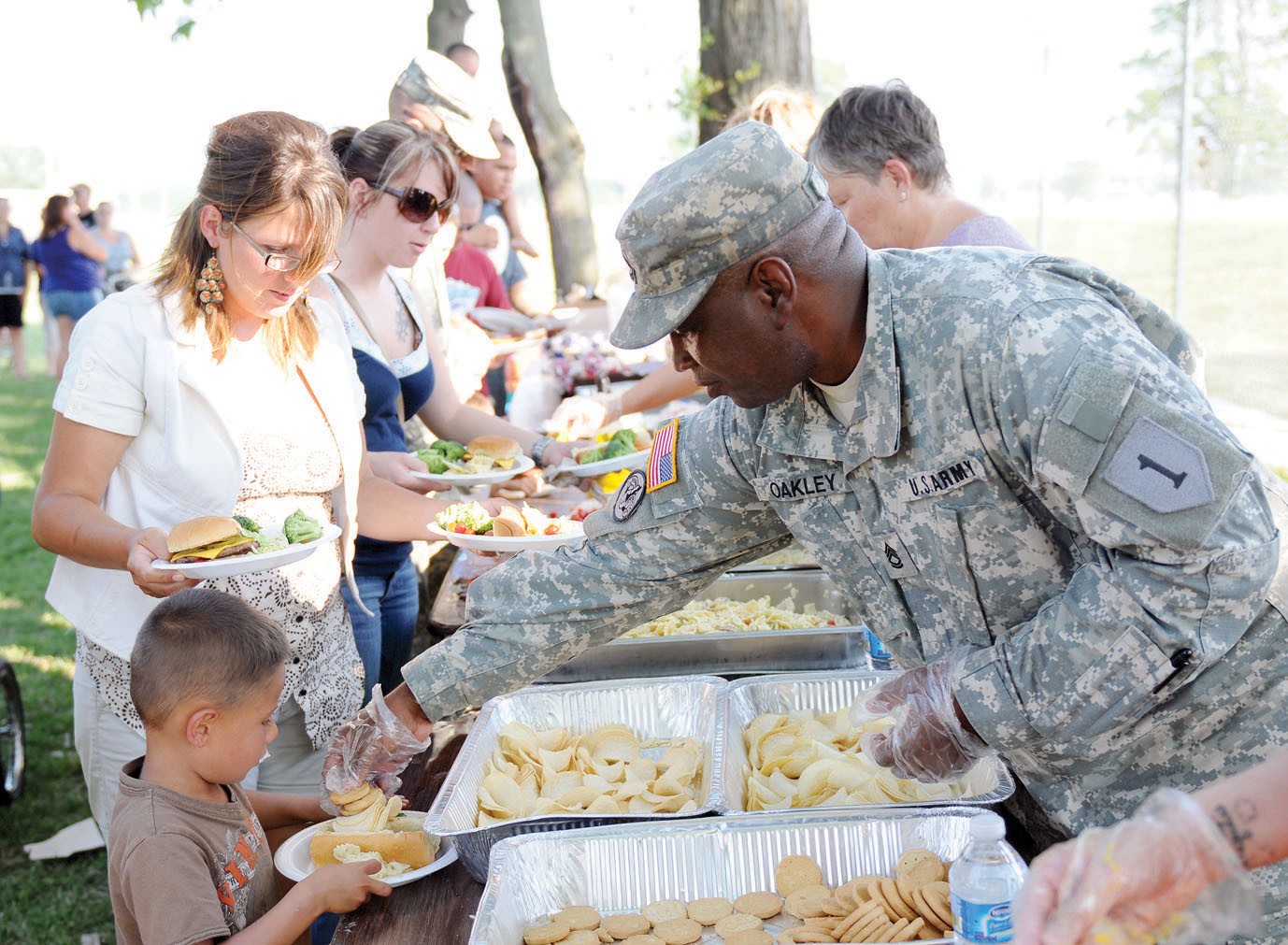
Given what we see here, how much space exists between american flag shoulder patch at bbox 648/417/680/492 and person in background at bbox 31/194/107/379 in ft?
39.6

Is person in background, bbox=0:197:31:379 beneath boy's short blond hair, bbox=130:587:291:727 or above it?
beneath

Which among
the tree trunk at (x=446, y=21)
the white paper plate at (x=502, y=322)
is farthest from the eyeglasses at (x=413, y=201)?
the tree trunk at (x=446, y=21)

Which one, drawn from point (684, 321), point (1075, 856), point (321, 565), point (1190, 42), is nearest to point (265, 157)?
point (321, 565)

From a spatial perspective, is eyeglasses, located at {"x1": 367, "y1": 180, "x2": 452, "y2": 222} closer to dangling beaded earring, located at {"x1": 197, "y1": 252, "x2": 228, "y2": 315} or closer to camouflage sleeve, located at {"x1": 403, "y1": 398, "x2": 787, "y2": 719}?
dangling beaded earring, located at {"x1": 197, "y1": 252, "x2": 228, "y2": 315}

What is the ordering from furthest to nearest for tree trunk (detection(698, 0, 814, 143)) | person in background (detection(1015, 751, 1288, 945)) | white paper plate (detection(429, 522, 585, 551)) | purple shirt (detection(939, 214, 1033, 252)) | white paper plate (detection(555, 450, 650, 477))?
tree trunk (detection(698, 0, 814, 143))
white paper plate (detection(555, 450, 650, 477))
purple shirt (detection(939, 214, 1033, 252))
white paper plate (detection(429, 522, 585, 551))
person in background (detection(1015, 751, 1288, 945))

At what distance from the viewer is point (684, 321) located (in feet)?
4.66

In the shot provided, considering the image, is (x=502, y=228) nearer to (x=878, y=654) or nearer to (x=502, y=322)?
(x=502, y=322)

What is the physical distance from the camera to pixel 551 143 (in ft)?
31.8

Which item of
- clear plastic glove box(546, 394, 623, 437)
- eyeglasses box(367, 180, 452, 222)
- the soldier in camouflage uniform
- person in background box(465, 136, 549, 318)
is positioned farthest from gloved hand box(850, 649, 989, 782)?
person in background box(465, 136, 549, 318)

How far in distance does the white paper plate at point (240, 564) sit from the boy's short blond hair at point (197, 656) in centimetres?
4

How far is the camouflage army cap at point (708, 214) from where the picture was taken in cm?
136

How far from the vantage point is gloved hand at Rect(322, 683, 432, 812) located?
1.79m

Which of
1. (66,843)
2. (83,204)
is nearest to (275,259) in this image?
(66,843)

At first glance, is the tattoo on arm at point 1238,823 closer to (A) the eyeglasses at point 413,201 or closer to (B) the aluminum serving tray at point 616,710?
(B) the aluminum serving tray at point 616,710
